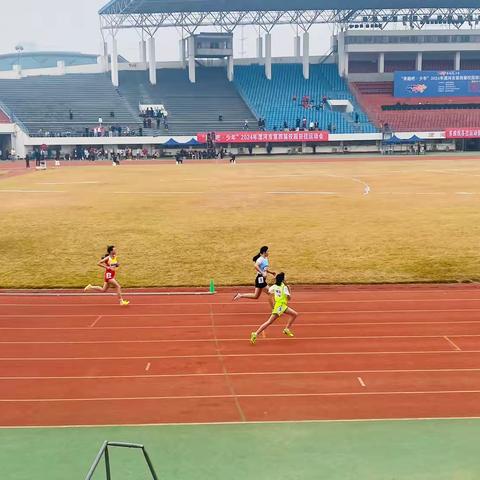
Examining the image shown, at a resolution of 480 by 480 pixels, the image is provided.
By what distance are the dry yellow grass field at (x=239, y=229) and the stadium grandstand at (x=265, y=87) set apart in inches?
1222

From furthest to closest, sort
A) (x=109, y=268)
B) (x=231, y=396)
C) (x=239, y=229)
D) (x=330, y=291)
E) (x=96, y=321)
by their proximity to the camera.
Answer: (x=239, y=229), (x=330, y=291), (x=109, y=268), (x=96, y=321), (x=231, y=396)

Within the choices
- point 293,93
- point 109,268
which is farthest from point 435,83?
point 109,268

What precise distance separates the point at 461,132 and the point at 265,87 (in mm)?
27550

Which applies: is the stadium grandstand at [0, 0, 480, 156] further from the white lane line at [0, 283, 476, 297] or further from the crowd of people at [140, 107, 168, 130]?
the white lane line at [0, 283, 476, 297]

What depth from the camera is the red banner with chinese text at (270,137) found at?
250ft

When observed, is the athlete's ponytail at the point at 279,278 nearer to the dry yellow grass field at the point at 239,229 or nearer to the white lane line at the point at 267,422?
A: the white lane line at the point at 267,422

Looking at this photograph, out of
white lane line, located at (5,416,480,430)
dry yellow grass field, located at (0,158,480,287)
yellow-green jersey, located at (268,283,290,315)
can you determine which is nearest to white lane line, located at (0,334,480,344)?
yellow-green jersey, located at (268,283,290,315)

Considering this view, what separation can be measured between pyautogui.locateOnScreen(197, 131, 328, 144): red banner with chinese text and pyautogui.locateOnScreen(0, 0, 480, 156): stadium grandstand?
19cm

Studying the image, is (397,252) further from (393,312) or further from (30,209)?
(30,209)

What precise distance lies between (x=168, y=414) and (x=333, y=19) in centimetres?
8219

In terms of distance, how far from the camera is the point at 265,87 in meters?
88.1

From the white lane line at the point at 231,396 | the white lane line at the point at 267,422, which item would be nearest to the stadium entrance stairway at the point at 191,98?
the white lane line at the point at 231,396

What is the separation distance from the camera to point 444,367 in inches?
454

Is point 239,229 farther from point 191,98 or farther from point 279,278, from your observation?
point 191,98
